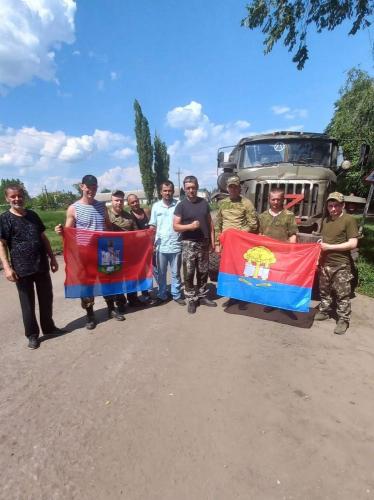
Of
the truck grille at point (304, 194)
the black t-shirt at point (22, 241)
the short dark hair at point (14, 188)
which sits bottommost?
the black t-shirt at point (22, 241)

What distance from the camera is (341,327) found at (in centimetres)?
416

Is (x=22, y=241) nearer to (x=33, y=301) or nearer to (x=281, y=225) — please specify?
(x=33, y=301)

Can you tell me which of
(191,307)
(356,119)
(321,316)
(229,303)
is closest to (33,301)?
(191,307)

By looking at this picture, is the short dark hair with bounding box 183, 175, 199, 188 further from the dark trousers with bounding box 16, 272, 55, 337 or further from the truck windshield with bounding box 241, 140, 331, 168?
the truck windshield with bounding box 241, 140, 331, 168

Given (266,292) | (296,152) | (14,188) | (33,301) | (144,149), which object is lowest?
(266,292)

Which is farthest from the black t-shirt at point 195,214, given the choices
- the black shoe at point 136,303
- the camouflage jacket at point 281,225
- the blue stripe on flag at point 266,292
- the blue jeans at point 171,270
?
the black shoe at point 136,303

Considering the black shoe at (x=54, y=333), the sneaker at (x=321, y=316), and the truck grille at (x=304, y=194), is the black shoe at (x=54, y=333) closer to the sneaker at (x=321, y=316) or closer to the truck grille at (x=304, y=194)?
the sneaker at (x=321, y=316)

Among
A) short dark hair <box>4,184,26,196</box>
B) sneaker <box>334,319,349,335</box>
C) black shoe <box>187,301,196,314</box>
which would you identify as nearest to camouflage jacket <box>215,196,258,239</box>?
black shoe <box>187,301,196,314</box>

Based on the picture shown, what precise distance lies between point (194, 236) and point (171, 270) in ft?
2.52

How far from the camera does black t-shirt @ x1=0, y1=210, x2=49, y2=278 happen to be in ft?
12.0

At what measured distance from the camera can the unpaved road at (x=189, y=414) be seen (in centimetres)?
200

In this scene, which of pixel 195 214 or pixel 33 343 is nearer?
pixel 33 343

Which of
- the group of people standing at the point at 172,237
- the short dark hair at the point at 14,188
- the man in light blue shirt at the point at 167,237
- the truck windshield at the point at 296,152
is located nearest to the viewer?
the short dark hair at the point at 14,188

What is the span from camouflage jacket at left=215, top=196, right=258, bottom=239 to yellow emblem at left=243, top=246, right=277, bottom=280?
0.43 meters
